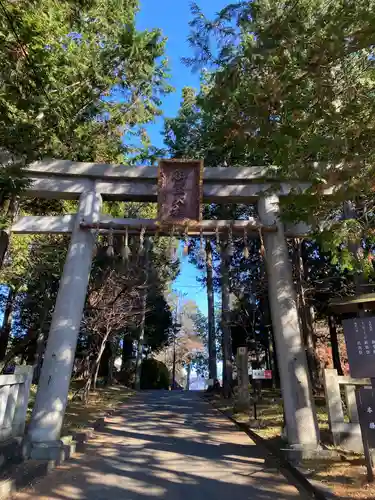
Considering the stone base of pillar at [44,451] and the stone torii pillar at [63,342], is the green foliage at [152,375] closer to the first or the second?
the stone torii pillar at [63,342]

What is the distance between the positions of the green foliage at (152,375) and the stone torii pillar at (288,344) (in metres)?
21.2

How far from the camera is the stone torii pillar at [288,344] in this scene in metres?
6.31

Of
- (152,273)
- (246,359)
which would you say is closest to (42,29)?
(246,359)

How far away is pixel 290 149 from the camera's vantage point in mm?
4195

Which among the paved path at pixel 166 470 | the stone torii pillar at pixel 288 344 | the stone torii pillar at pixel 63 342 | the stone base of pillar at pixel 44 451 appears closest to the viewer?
the paved path at pixel 166 470

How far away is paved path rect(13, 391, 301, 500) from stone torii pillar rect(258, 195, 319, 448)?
0.87m

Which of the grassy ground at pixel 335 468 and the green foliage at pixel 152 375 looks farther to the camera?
the green foliage at pixel 152 375

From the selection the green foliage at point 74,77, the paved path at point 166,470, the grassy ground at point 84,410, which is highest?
the green foliage at point 74,77

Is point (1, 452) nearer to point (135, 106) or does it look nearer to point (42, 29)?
point (42, 29)

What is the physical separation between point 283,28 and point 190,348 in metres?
38.6

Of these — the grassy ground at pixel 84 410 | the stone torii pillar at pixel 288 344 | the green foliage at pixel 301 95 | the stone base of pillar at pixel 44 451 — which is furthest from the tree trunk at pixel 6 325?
the green foliage at pixel 301 95

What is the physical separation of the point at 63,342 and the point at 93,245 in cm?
200

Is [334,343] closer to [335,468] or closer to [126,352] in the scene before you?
[335,468]

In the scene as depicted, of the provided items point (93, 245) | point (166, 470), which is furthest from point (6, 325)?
point (166, 470)
